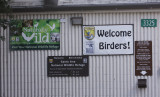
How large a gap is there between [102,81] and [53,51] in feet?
6.72

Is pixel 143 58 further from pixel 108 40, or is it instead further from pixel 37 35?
pixel 37 35

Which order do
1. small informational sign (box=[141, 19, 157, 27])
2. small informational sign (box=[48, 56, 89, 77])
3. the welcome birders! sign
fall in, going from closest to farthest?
small informational sign (box=[141, 19, 157, 27]) → small informational sign (box=[48, 56, 89, 77]) → the welcome birders! sign

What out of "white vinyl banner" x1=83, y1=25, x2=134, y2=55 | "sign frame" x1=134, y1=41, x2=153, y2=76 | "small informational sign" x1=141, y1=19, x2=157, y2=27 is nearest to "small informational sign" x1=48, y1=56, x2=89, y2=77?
"white vinyl banner" x1=83, y1=25, x2=134, y2=55

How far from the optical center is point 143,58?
9.89 metres

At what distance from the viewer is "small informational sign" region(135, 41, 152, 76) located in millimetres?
9875

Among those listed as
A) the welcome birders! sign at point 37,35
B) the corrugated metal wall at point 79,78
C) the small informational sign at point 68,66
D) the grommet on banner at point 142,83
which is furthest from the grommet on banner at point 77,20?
the grommet on banner at point 142,83

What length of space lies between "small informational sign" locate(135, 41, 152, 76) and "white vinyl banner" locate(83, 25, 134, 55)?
10.7 inches

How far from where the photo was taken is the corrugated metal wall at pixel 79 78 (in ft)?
32.5

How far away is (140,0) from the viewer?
32.2ft

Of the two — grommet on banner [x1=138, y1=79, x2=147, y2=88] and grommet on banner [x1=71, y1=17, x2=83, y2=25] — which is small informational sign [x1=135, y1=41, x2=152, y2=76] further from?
grommet on banner [x1=71, y1=17, x2=83, y2=25]

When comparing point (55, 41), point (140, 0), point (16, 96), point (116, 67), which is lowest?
point (16, 96)

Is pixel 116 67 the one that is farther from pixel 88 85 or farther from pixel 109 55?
pixel 88 85

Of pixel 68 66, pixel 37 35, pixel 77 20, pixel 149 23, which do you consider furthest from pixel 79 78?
pixel 149 23

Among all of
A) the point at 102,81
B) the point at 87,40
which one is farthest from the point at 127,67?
the point at 87,40
